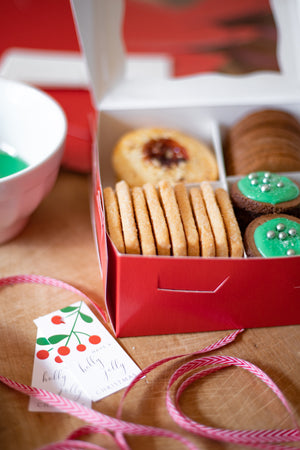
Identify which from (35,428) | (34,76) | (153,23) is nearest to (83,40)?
(34,76)

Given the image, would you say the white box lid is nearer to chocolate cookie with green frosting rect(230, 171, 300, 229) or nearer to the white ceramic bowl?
the white ceramic bowl

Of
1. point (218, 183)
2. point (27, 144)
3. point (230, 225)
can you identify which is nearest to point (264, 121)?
point (218, 183)

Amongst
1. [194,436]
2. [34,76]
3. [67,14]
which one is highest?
→ [67,14]

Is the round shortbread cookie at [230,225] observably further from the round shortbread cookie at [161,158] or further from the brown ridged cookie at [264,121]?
the brown ridged cookie at [264,121]

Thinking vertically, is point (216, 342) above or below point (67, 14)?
below

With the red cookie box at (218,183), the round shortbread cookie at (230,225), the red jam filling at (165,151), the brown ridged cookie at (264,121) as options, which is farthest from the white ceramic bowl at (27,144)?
the brown ridged cookie at (264,121)

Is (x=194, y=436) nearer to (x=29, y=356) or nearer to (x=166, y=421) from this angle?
(x=166, y=421)
